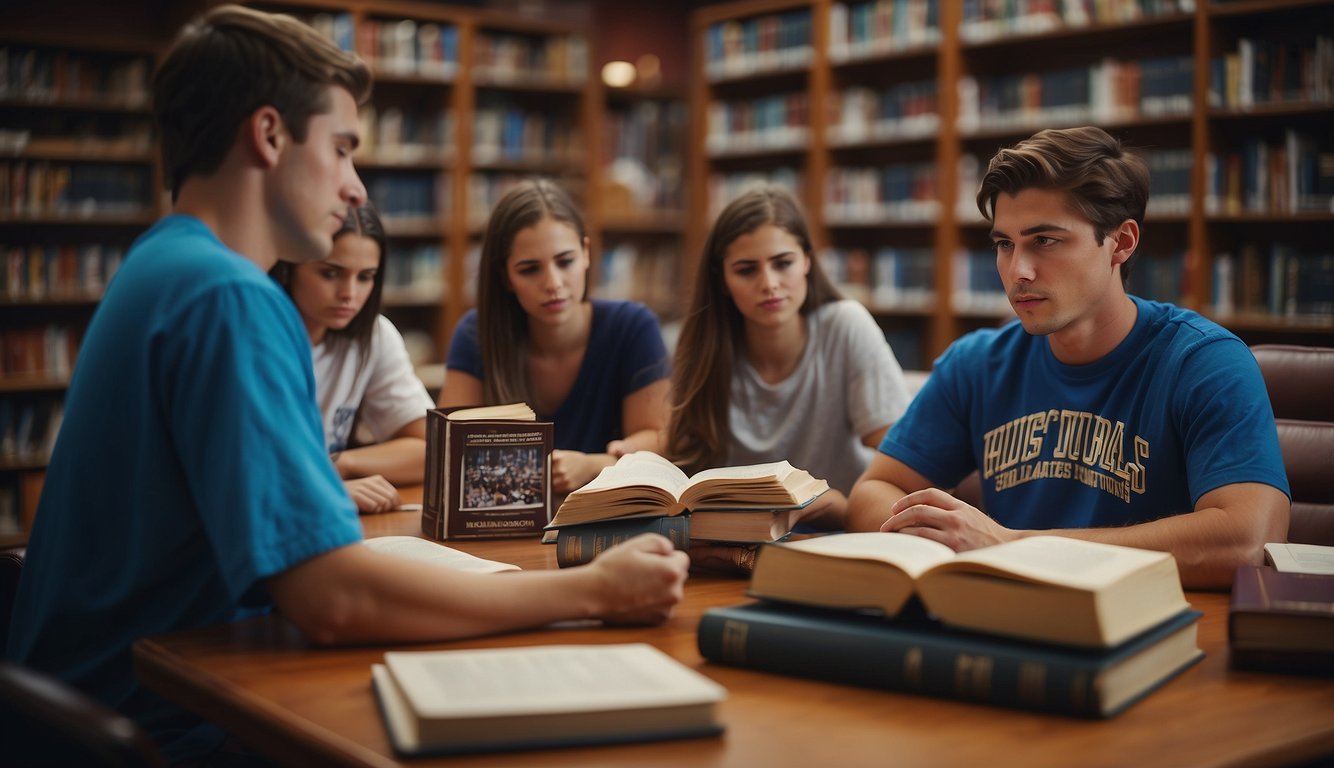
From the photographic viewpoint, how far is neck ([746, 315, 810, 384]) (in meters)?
2.60

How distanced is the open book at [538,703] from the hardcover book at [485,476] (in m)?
0.76

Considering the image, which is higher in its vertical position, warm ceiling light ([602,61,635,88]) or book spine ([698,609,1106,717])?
warm ceiling light ([602,61,635,88])

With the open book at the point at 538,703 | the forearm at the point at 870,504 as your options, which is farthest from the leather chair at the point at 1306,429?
the open book at the point at 538,703

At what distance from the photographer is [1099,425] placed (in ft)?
5.72

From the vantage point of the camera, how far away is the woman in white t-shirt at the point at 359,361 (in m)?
2.38

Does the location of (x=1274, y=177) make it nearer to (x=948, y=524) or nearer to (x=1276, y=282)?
(x=1276, y=282)

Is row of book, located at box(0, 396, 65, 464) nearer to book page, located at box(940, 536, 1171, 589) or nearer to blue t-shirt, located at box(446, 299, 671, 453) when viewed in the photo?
blue t-shirt, located at box(446, 299, 671, 453)

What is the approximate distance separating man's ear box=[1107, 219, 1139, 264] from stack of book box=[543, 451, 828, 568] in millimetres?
703

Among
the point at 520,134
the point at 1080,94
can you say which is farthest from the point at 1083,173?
the point at 520,134

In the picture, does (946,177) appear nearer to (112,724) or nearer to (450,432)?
(450,432)

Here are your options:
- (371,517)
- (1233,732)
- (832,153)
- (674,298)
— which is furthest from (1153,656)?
(674,298)

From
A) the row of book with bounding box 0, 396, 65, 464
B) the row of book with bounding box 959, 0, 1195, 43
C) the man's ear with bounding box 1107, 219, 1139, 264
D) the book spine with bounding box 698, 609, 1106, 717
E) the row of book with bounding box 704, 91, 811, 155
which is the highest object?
the row of book with bounding box 959, 0, 1195, 43

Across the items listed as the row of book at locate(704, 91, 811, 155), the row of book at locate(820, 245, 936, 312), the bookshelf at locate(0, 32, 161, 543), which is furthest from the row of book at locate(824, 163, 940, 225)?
the bookshelf at locate(0, 32, 161, 543)

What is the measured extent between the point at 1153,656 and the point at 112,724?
86 cm
